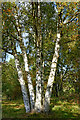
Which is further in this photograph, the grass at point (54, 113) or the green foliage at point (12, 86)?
the green foliage at point (12, 86)

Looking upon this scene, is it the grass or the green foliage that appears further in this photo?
the green foliage

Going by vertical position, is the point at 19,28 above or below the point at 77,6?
below

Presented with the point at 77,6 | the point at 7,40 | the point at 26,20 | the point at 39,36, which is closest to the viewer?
the point at 77,6

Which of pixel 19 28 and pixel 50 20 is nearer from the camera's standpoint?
pixel 19 28

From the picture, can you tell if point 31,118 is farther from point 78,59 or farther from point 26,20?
point 78,59

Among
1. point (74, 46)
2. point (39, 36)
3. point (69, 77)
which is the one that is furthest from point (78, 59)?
point (39, 36)

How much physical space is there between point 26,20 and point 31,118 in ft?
21.6

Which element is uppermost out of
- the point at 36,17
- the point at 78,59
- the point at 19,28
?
the point at 36,17

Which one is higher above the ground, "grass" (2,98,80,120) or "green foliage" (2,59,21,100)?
"green foliage" (2,59,21,100)

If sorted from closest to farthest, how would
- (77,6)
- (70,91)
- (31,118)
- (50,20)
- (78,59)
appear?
(31,118) → (77,6) → (50,20) → (78,59) → (70,91)

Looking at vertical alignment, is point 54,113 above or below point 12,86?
below

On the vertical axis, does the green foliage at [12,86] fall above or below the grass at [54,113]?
above

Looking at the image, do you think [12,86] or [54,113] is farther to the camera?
[12,86]

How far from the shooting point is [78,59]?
36.7 feet
